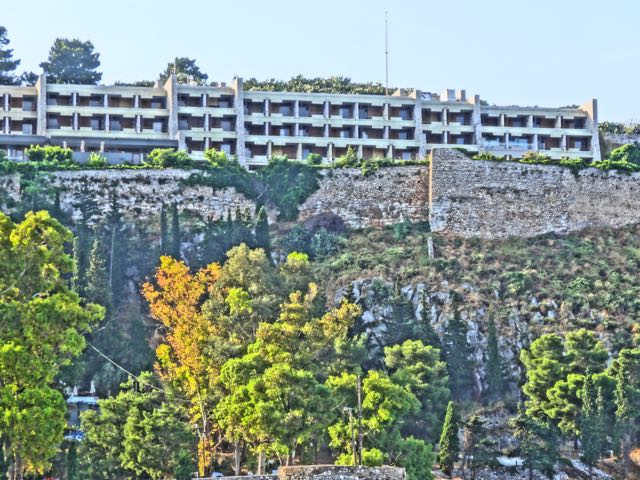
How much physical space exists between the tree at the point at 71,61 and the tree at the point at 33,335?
60.2 meters

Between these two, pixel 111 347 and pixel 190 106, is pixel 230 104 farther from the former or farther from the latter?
pixel 111 347

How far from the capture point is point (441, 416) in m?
75.6

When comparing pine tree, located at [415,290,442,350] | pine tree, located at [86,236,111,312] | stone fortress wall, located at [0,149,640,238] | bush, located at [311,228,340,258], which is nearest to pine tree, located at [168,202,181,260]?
stone fortress wall, located at [0,149,640,238]

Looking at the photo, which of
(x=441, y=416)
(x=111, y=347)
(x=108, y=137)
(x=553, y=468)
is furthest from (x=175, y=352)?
(x=108, y=137)

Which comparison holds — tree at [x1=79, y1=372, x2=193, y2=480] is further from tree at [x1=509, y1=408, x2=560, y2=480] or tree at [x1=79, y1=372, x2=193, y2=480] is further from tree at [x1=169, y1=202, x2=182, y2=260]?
tree at [x1=169, y1=202, x2=182, y2=260]

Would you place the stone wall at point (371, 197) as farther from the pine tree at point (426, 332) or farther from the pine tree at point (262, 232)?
the pine tree at point (426, 332)

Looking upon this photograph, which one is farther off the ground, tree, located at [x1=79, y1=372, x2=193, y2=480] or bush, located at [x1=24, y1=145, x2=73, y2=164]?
bush, located at [x1=24, y1=145, x2=73, y2=164]

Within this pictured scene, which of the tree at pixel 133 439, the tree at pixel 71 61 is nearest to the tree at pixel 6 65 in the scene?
the tree at pixel 71 61

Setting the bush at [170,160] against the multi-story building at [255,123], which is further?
the multi-story building at [255,123]

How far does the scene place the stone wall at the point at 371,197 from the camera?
94.9 meters

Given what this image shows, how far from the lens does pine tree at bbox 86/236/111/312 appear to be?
8081 centimetres

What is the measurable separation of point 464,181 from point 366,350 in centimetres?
2159

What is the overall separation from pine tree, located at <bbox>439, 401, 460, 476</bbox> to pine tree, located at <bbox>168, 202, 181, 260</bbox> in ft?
70.4

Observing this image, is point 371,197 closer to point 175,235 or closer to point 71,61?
point 175,235
